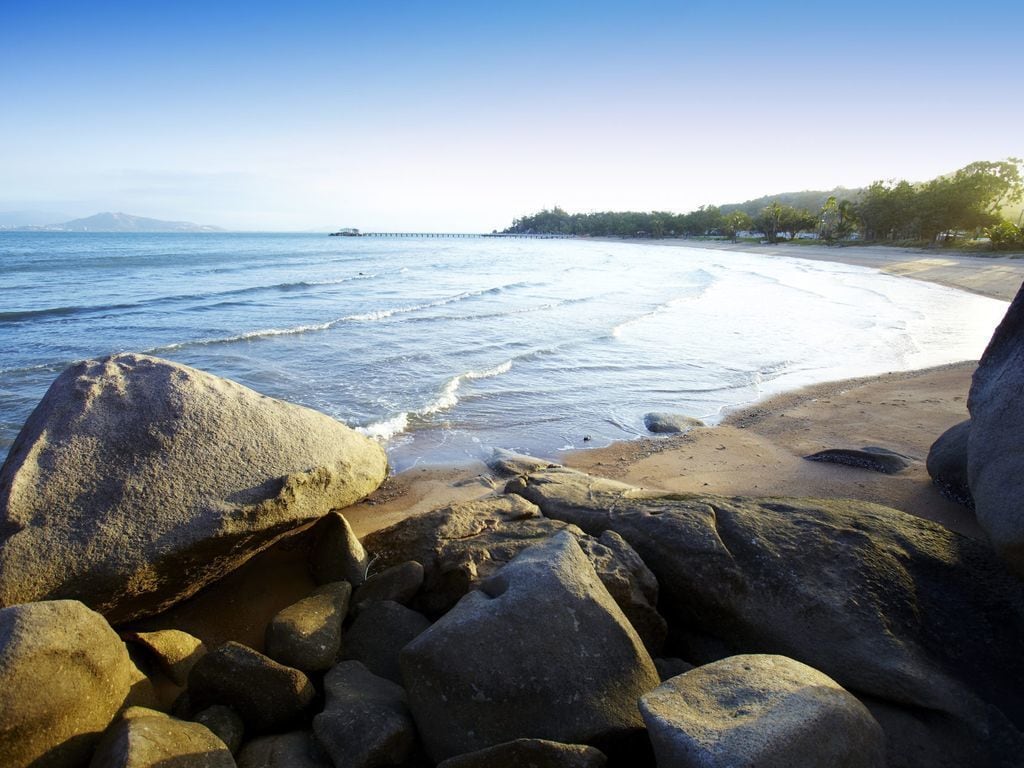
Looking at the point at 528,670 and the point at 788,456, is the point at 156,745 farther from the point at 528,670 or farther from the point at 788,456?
the point at 788,456

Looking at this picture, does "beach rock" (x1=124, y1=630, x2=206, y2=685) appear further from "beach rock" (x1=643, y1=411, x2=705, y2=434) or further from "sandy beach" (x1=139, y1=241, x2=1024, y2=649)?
"beach rock" (x1=643, y1=411, x2=705, y2=434)

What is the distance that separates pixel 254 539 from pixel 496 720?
90.7 inches

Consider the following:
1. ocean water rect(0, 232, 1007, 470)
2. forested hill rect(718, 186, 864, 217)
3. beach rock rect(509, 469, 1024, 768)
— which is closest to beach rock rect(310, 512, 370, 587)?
beach rock rect(509, 469, 1024, 768)

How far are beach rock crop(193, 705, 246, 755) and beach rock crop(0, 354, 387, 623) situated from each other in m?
1.15

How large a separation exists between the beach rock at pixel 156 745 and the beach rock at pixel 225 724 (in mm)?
186

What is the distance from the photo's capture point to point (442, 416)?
10.0 m

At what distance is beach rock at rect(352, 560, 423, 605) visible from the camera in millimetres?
4188

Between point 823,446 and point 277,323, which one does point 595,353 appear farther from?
point 277,323

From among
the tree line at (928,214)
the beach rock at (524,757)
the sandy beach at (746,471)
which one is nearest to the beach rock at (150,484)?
the sandy beach at (746,471)

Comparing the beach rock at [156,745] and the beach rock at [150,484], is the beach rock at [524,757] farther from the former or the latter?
the beach rock at [150,484]

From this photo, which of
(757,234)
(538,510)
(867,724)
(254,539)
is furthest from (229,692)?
(757,234)

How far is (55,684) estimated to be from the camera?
9.14ft

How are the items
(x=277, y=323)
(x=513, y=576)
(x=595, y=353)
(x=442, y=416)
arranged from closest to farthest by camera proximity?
1. (x=513, y=576)
2. (x=442, y=416)
3. (x=595, y=353)
4. (x=277, y=323)

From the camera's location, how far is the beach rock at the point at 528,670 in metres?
2.94
